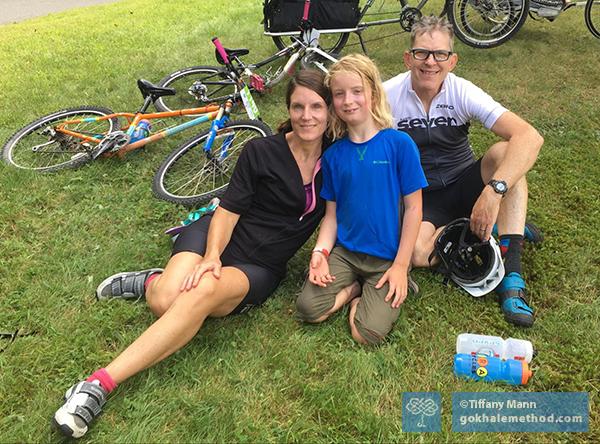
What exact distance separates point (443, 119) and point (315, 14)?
326 cm

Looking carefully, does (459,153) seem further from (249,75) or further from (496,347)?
(249,75)

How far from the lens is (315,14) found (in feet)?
17.8

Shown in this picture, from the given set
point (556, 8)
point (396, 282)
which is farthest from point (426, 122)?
point (556, 8)

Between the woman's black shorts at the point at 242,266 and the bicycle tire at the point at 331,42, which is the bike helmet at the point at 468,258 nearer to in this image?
the woman's black shorts at the point at 242,266

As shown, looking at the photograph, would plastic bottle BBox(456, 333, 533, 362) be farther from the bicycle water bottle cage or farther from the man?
the bicycle water bottle cage

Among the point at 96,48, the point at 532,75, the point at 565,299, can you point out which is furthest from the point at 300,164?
the point at 96,48

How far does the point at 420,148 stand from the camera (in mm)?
2945

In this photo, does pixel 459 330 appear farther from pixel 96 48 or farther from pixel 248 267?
pixel 96 48

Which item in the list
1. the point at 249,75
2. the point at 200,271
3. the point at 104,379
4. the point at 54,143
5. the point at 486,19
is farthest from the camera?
the point at 486,19

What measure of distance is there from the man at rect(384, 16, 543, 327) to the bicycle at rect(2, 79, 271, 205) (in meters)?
1.46

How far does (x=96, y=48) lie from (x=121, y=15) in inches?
104

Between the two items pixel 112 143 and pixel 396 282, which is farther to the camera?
pixel 112 143

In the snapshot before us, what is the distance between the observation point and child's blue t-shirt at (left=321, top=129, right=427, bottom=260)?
2.47m

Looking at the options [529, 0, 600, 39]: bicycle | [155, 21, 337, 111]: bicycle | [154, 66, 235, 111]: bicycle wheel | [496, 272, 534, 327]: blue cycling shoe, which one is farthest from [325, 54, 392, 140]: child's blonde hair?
[529, 0, 600, 39]: bicycle
